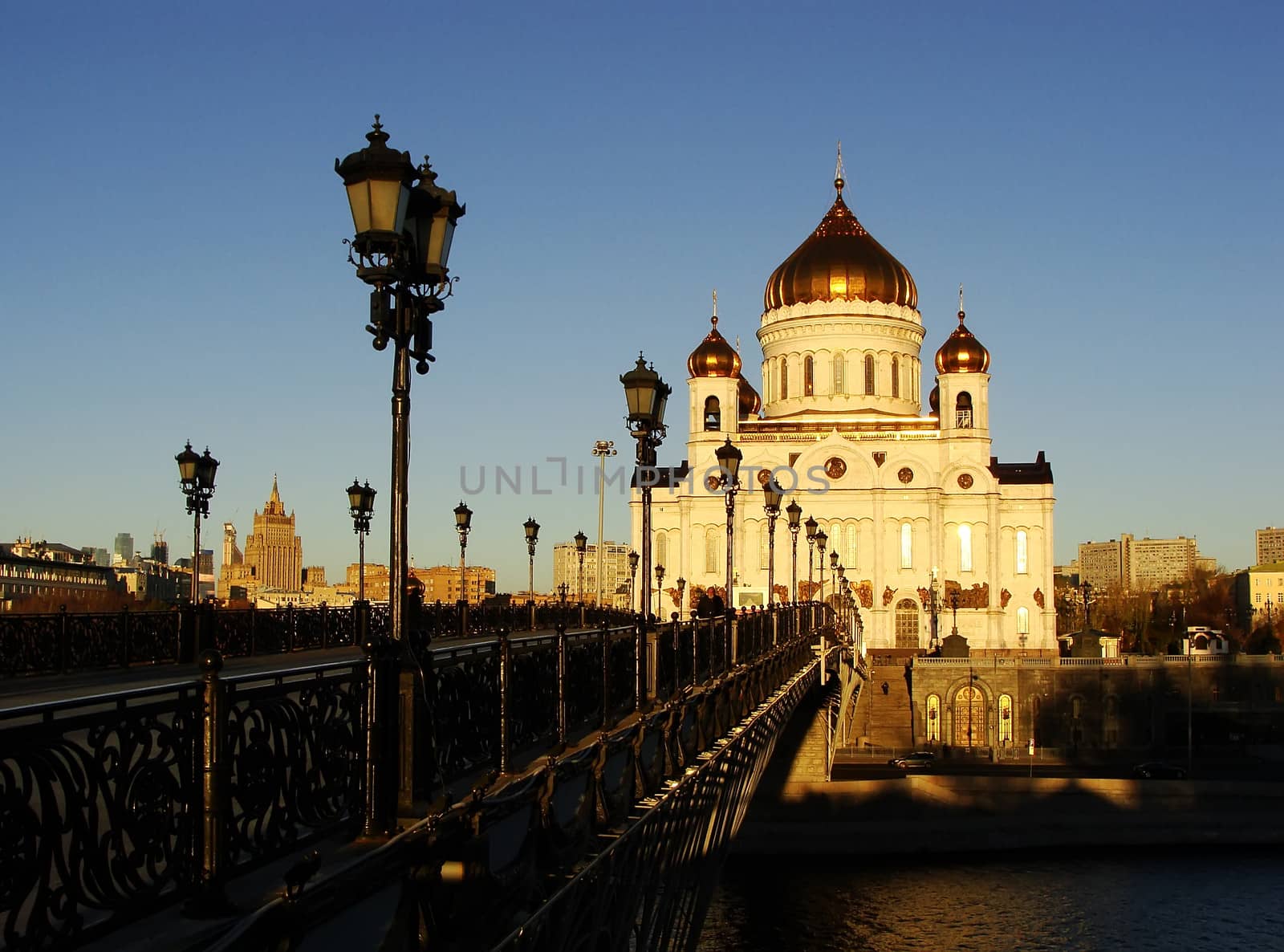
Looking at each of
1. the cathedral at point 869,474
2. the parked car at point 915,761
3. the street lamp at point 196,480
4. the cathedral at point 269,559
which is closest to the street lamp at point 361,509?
the street lamp at point 196,480

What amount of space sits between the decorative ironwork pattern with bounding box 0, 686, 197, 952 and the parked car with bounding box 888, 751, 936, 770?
4417 cm

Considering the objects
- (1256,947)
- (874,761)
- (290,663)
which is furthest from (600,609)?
(290,663)

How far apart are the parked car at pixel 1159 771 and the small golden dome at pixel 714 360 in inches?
1126

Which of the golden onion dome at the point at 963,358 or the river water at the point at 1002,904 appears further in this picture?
the golden onion dome at the point at 963,358

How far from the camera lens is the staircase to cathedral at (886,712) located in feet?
180

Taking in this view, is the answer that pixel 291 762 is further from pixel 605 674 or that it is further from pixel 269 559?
pixel 269 559

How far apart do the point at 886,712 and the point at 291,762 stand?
170 feet

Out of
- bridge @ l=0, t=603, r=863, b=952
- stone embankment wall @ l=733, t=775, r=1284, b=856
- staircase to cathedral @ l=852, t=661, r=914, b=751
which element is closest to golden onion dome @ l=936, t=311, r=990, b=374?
staircase to cathedral @ l=852, t=661, r=914, b=751

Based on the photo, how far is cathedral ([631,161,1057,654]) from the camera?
64688 mm

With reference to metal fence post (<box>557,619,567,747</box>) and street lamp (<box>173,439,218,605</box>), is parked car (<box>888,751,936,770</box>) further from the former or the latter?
metal fence post (<box>557,619,567,747</box>)

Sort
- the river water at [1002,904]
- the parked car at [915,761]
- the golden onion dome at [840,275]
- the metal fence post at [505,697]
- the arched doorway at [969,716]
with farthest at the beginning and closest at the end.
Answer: the golden onion dome at [840,275]
the arched doorway at [969,716]
the parked car at [915,761]
the river water at [1002,904]
the metal fence post at [505,697]

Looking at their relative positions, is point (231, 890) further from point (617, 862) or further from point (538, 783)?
point (617, 862)

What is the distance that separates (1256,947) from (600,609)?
20.0 m

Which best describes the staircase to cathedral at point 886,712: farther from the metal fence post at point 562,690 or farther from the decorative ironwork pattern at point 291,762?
the decorative ironwork pattern at point 291,762
